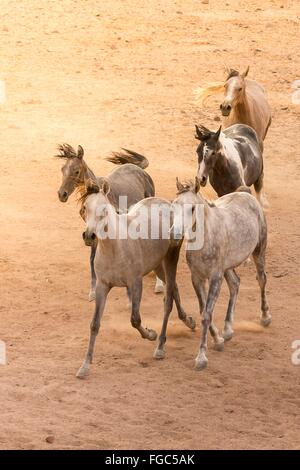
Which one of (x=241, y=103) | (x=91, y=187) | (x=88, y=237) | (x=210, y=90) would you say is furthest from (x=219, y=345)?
(x=210, y=90)

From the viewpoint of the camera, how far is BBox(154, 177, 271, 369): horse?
32.0 ft

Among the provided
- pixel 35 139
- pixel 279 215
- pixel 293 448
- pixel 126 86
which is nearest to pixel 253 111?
pixel 279 215

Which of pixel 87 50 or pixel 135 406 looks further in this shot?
pixel 87 50

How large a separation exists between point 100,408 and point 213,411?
3.26 ft

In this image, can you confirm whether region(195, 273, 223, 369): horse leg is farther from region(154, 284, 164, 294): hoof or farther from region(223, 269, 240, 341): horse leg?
region(154, 284, 164, 294): hoof

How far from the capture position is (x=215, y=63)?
70.0 ft

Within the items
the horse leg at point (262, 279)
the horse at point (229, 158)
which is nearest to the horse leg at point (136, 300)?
the horse leg at point (262, 279)

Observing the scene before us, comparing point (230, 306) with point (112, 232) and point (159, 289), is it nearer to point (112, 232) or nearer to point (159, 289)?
point (159, 289)

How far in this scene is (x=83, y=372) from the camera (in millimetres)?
9844

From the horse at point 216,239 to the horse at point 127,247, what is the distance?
0.29 m

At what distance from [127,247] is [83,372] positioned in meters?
1.24

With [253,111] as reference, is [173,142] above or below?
below
